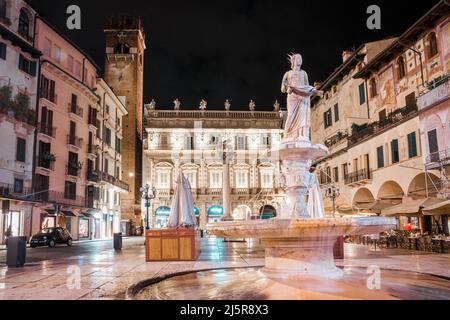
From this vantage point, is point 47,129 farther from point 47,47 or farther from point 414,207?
point 414,207

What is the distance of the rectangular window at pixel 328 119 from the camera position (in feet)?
131

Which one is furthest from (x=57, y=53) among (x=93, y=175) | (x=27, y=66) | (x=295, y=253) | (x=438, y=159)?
(x=295, y=253)

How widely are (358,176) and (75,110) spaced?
81.8 ft

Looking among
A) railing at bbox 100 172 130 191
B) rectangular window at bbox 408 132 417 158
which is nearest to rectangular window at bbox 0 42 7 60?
railing at bbox 100 172 130 191

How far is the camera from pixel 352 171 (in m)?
33.5

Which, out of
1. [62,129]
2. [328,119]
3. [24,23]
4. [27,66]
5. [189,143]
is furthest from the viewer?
[189,143]

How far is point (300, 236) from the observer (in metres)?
7.66

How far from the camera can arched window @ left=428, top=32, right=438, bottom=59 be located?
23.8 m

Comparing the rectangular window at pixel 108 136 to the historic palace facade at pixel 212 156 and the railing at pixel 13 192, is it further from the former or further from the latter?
the railing at pixel 13 192

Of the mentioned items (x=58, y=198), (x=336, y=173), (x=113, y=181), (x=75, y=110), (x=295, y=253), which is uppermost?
(x=75, y=110)

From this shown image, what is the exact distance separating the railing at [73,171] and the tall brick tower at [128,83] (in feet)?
51.6

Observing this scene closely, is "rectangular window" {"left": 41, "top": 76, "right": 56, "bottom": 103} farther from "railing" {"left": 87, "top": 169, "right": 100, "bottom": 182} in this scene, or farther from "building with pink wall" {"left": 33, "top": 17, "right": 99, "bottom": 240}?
"railing" {"left": 87, "top": 169, "right": 100, "bottom": 182}

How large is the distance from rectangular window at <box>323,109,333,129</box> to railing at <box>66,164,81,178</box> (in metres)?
23.8
